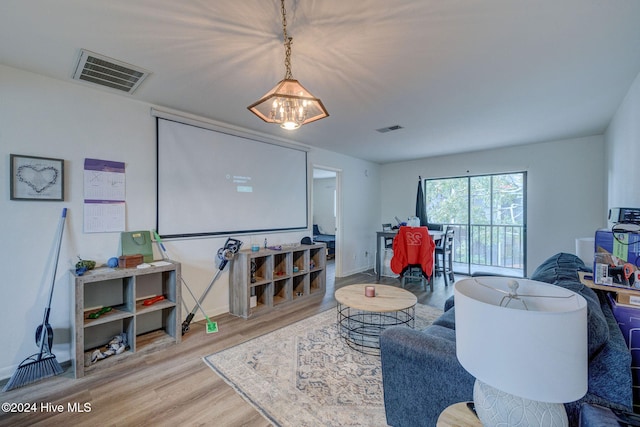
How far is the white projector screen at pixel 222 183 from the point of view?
9.96ft

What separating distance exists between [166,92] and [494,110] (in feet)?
11.4

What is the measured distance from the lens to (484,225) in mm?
5523

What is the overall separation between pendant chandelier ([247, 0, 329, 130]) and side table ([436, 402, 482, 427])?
64.6 inches

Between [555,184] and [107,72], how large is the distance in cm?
614

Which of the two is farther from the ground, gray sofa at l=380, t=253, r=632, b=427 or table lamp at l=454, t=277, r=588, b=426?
table lamp at l=454, t=277, r=588, b=426

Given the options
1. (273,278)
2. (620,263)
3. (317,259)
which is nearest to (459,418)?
(620,263)

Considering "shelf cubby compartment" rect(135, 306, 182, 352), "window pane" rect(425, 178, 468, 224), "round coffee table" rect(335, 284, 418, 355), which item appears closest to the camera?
"round coffee table" rect(335, 284, 418, 355)

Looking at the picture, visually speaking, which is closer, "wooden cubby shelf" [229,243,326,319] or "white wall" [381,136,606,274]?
"wooden cubby shelf" [229,243,326,319]

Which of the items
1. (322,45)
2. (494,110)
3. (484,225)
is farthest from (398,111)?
(484,225)

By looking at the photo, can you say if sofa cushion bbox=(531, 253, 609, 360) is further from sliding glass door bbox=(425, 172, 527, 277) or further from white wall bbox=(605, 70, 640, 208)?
sliding glass door bbox=(425, 172, 527, 277)

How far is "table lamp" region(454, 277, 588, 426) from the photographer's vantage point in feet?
2.42

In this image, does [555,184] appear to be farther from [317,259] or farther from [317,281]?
[317,281]

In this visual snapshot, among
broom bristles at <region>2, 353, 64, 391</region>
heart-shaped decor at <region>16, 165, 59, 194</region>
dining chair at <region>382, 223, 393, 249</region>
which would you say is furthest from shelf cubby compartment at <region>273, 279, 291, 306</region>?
heart-shaped decor at <region>16, 165, 59, 194</region>

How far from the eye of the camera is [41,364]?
212cm
